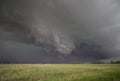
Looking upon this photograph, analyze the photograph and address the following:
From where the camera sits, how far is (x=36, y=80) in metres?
33.5

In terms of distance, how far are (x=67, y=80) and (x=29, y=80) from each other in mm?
8208

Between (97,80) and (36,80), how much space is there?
12800 millimetres

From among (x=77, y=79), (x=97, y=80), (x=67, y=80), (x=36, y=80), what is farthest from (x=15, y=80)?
(x=97, y=80)

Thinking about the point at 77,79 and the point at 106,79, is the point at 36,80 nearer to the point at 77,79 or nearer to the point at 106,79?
the point at 77,79

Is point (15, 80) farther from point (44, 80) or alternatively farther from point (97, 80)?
point (97, 80)

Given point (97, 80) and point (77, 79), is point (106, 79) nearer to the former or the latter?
point (97, 80)

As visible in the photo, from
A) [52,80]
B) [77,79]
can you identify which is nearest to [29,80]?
[52,80]

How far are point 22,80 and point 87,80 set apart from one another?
45.2 ft

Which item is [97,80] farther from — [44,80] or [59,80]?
[44,80]

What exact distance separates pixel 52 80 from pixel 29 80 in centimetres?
508

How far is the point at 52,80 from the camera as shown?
108 ft

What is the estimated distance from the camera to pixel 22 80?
3375 cm

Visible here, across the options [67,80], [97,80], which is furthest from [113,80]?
[67,80]

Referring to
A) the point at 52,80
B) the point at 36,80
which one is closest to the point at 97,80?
the point at 52,80
